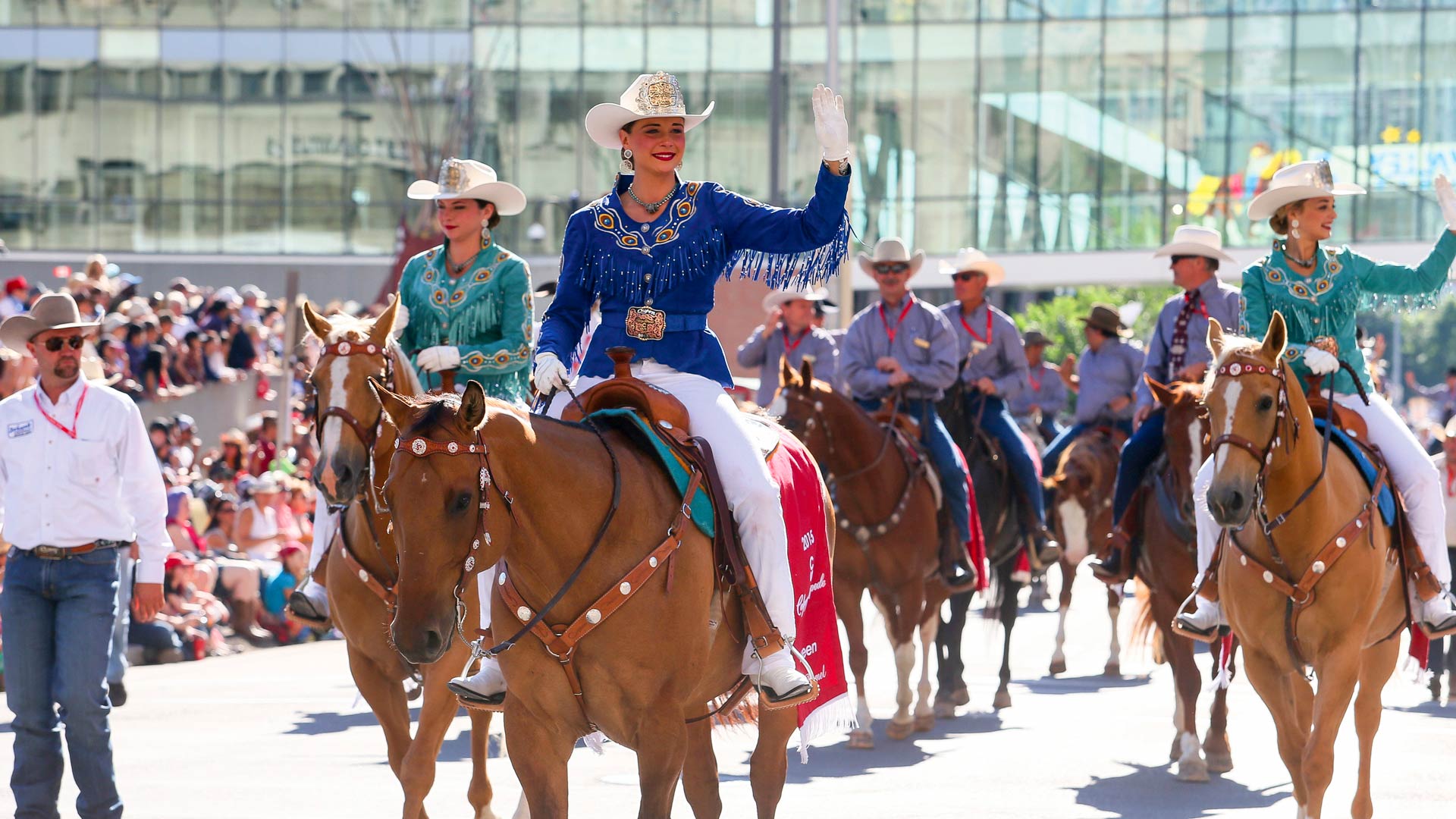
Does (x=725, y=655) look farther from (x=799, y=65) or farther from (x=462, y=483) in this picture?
(x=799, y=65)

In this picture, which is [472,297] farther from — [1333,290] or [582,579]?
[1333,290]

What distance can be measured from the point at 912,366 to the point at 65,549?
666 cm

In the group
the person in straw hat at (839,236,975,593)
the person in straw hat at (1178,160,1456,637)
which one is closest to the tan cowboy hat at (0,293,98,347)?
the person in straw hat at (1178,160,1456,637)

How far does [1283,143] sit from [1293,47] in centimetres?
249

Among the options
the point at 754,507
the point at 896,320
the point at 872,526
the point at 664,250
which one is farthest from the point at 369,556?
the point at 896,320

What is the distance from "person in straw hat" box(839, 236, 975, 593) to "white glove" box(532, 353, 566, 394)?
6550 millimetres

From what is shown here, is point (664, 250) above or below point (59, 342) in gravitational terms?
above

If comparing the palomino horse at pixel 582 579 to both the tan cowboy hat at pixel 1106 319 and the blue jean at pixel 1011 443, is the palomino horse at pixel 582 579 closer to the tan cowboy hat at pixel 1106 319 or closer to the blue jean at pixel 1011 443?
the blue jean at pixel 1011 443

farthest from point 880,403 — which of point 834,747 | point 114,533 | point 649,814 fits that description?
point 649,814

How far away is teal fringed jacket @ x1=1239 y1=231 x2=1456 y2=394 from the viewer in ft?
32.0

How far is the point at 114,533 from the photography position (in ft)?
28.5

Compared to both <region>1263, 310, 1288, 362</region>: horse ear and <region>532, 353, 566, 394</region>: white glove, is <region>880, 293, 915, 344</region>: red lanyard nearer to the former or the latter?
<region>1263, 310, 1288, 362</region>: horse ear

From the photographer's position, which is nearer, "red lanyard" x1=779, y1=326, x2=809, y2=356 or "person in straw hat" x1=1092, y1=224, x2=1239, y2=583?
"person in straw hat" x1=1092, y1=224, x2=1239, y2=583

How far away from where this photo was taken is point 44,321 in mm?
8625
